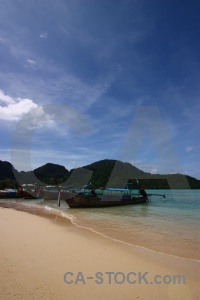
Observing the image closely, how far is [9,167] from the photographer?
123250 mm

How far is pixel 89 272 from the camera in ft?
17.9

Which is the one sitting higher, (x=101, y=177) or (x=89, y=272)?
(x=101, y=177)

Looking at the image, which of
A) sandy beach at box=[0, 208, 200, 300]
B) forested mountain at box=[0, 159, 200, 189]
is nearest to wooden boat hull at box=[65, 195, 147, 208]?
sandy beach at box=[0, 208, 200, 300]

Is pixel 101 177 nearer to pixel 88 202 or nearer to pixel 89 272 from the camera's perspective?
pixel 88 202

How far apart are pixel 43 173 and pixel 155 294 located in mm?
120230

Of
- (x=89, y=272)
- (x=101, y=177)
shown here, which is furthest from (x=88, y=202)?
(x=101, y=177)

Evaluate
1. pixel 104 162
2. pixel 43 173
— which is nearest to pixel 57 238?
pixel 104 162

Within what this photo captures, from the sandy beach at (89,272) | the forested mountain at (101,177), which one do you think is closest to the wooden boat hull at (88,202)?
the sandy beach at (89,272)

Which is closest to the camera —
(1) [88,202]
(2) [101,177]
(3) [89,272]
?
(3) [89,272]

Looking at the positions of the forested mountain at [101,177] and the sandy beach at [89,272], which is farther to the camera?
the forested mountain at [101,177]

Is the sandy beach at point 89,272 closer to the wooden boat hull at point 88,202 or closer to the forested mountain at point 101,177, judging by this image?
the wooden boat hull at point 88,202

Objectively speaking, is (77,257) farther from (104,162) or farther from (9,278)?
(104,162)

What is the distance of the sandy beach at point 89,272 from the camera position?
4.36 metres

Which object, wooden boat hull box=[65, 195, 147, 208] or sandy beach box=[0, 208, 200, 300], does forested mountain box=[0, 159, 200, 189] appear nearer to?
wooden boat hull box=[65, 195, 147, 208]
